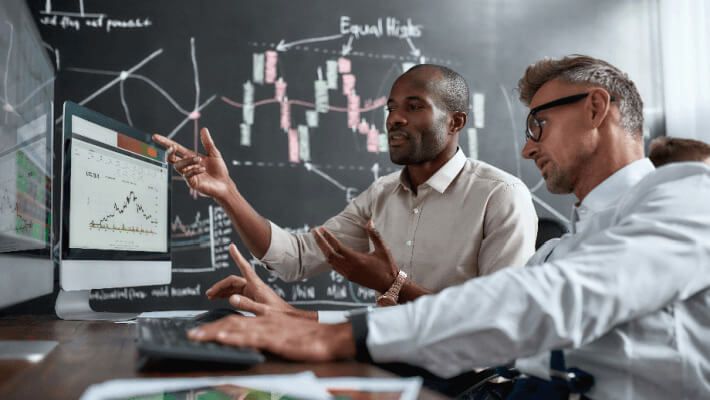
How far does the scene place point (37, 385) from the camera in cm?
68

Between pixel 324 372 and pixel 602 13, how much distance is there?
3.21 metres

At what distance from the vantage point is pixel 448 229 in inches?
76.0

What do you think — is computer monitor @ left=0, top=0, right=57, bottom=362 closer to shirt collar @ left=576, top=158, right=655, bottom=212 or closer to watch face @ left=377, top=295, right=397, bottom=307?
watch face @ left=377, top=295, right=397, bottom=307

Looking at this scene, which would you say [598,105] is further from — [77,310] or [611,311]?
[77,310]

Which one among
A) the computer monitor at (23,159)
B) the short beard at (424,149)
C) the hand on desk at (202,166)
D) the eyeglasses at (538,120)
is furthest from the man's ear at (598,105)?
the computer monitor at (23,159)

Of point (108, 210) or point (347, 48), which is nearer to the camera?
point (108, 210)

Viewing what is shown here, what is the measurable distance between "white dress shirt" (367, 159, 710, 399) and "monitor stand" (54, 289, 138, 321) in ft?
3.32

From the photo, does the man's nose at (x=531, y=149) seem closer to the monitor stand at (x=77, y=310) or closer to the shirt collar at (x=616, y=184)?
the shirt collar at (x=616, y=184)

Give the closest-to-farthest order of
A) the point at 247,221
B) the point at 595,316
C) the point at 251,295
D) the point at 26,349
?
1. the point at 595,316
2. the point at 26,349
3. the point at 251,295
4. the point at 247,221

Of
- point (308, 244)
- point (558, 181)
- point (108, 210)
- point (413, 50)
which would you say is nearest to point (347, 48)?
point (413, 50)

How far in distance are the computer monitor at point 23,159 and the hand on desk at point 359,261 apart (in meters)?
0.75

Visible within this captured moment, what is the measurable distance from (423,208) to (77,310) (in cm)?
106

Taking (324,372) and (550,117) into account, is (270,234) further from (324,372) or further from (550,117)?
(324,372)

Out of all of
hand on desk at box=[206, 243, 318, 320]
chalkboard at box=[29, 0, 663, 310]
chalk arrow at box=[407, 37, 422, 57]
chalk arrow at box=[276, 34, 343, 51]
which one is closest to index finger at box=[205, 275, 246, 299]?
hand on desk at box=[206, 243, 318, 320]
